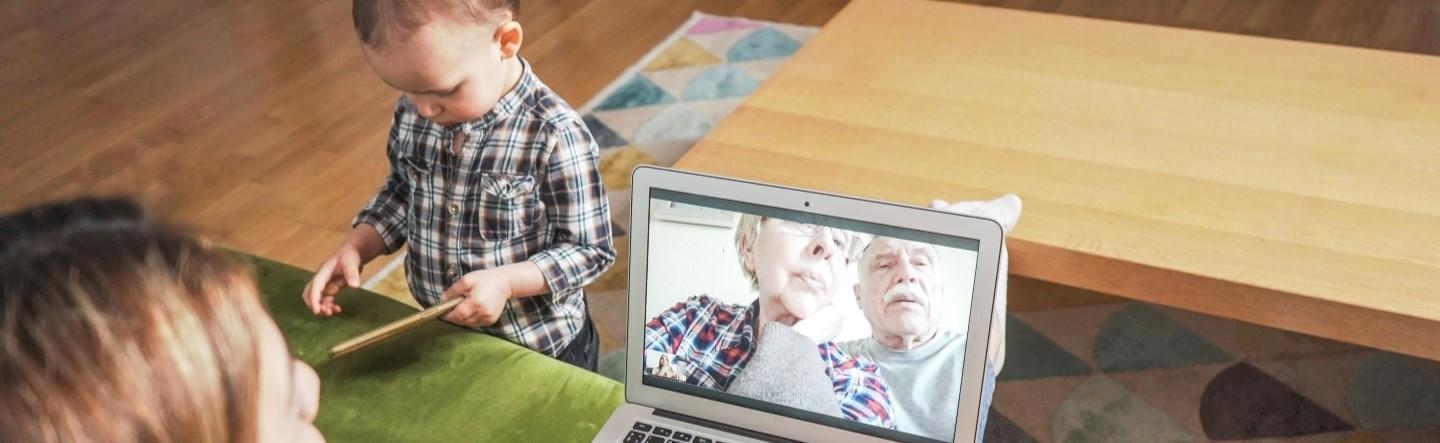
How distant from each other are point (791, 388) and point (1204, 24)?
2.65 meters

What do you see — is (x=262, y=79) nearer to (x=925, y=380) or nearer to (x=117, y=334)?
(x=925, y=380)

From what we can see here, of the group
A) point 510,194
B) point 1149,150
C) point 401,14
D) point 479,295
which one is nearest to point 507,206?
point 510,194

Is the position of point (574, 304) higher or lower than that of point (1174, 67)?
lower

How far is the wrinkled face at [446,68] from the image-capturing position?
1.10 metres

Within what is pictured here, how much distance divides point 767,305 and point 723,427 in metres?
0.11

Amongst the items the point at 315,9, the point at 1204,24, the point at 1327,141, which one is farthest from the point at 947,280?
the point at 315,9

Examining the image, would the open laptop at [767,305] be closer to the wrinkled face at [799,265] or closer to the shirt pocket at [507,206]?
the wrinkled face at [799,265]

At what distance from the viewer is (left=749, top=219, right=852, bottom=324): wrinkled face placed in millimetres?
957

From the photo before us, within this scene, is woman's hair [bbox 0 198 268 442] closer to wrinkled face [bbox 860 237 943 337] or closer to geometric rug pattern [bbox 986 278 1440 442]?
wrinkled face [bbox 860 237 943 337]

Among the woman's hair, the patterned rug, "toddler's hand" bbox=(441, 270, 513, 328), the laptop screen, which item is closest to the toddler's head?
"toddler's hand" bbox=(441, 270, 513, 328)

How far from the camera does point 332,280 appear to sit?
129 cm

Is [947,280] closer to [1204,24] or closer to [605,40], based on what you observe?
[605,40]

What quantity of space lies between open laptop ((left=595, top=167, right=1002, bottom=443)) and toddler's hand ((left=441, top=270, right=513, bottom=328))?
193 mm

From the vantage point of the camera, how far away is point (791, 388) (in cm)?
98
